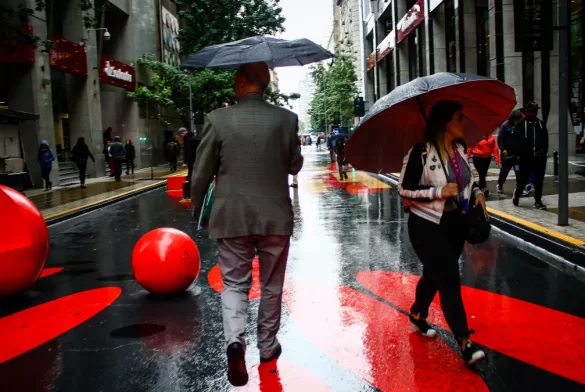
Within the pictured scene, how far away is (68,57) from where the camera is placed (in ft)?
85.0

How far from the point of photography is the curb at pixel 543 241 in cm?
701

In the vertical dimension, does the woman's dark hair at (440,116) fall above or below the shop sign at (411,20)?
below

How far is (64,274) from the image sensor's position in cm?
759

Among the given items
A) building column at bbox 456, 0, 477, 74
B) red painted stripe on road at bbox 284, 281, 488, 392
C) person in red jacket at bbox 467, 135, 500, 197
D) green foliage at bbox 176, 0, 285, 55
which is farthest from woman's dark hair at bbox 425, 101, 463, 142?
green foliage at bbox 176, 0, 285, 55

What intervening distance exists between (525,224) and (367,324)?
5.22m

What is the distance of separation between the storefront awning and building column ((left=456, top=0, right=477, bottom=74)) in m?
19.2

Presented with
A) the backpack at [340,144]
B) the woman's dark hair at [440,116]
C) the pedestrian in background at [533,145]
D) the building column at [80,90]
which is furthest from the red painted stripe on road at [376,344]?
the building column at [80,90]

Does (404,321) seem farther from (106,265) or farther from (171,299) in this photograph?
(106,265)

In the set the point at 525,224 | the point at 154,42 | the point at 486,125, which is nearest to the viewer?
the point at 486,125

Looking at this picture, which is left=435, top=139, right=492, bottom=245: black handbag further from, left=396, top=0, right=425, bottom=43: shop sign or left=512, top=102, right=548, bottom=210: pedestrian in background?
left=396, top=0, right=425, bottom=43: shop sign

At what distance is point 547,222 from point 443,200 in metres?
6.00

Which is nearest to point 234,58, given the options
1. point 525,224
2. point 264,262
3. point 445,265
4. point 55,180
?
point 264,262

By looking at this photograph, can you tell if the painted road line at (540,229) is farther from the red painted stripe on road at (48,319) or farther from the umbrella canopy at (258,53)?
the red painted stripe on road at (48,319)

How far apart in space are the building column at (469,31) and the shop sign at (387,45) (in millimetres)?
17439
